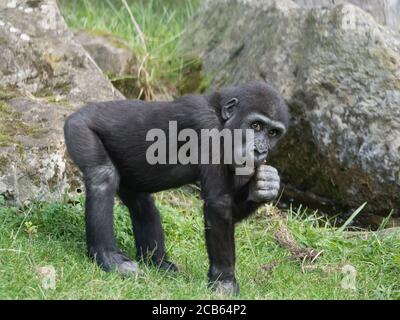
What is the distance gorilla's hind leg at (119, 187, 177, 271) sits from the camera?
231 inches

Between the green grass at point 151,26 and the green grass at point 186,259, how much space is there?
6.61 ft

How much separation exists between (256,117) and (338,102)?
195 centimetres

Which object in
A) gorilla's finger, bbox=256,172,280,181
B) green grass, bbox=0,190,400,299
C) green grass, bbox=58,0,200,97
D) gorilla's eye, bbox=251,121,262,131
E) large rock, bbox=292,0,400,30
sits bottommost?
green grass, bbox=0,190,400,299

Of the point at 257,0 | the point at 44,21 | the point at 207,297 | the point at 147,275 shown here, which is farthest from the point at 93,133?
the point at 257,0

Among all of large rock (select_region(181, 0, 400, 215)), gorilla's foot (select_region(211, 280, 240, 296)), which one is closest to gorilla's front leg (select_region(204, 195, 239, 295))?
gorilla's foot (select_region(211, 280, 240, 296))

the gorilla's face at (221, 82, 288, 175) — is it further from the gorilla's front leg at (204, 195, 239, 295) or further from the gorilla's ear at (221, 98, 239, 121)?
the gorilla's front leg at (204, 195, 239, 295)

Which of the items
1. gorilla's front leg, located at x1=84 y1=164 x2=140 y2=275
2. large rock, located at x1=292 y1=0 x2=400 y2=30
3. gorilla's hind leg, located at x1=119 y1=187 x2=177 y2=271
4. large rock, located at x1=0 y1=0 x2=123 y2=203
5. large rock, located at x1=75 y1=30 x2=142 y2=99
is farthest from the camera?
large rock, located at x1=75 y1=30 x2=142 y2=99

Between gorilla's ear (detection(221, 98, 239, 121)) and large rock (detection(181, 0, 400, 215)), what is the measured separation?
1.87 meters

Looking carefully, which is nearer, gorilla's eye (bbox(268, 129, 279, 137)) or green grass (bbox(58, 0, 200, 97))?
gorilla's eye (bbox(268, 129, 279, 137))

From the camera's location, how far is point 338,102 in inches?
279

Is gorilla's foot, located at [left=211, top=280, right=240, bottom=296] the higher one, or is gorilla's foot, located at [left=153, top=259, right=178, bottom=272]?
gorilla's foot, located at [left=211, top=280, right=240, bottom=296]

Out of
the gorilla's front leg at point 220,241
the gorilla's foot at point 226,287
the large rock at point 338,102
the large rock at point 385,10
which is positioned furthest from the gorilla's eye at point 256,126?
the large rock at point 385,10

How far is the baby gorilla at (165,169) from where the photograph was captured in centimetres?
525

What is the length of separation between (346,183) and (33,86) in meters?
2.63
